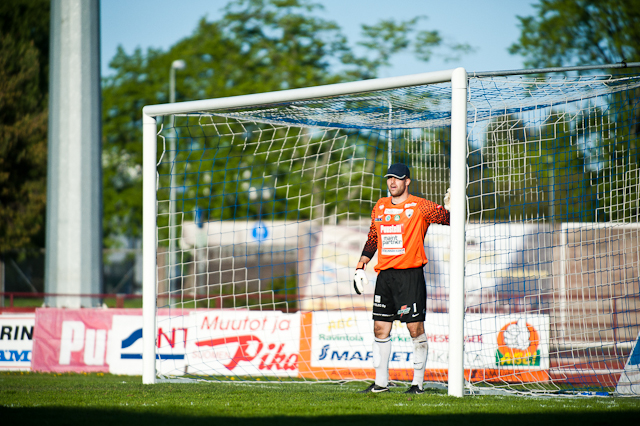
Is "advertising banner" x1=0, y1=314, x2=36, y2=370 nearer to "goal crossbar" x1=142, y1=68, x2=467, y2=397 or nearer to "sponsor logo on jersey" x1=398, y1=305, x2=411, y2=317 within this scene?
"goal crossbar" x1=142, y1=68, x2=467, y2=397

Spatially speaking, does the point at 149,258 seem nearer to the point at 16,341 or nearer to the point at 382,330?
the point at 382,330

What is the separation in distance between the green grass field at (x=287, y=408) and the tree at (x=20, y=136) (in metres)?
22.4

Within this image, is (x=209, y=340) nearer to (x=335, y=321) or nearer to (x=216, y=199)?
(x=335, y=321)

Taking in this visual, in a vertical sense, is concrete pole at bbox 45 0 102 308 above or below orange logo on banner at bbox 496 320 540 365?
above

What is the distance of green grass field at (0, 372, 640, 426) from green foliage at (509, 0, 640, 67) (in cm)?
1852

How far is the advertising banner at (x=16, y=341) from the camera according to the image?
9430 mm

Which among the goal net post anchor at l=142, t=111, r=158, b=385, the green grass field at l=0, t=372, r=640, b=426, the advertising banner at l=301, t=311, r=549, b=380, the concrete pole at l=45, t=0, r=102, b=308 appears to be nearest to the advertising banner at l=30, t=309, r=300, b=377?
the advertising banner at l=301, t=311, r=549, b=380

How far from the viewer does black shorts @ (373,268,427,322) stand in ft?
17.9

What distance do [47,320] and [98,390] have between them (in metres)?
4.47

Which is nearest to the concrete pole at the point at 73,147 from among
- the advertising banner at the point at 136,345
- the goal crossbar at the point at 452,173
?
the advertising banner at the point at 136,345

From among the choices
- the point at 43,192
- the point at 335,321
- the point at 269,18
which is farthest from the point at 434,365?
the point at 43,192

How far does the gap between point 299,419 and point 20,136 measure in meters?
25.1

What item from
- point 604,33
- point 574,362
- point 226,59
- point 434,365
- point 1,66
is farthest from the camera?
point 1,66

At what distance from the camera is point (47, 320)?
9.61m
